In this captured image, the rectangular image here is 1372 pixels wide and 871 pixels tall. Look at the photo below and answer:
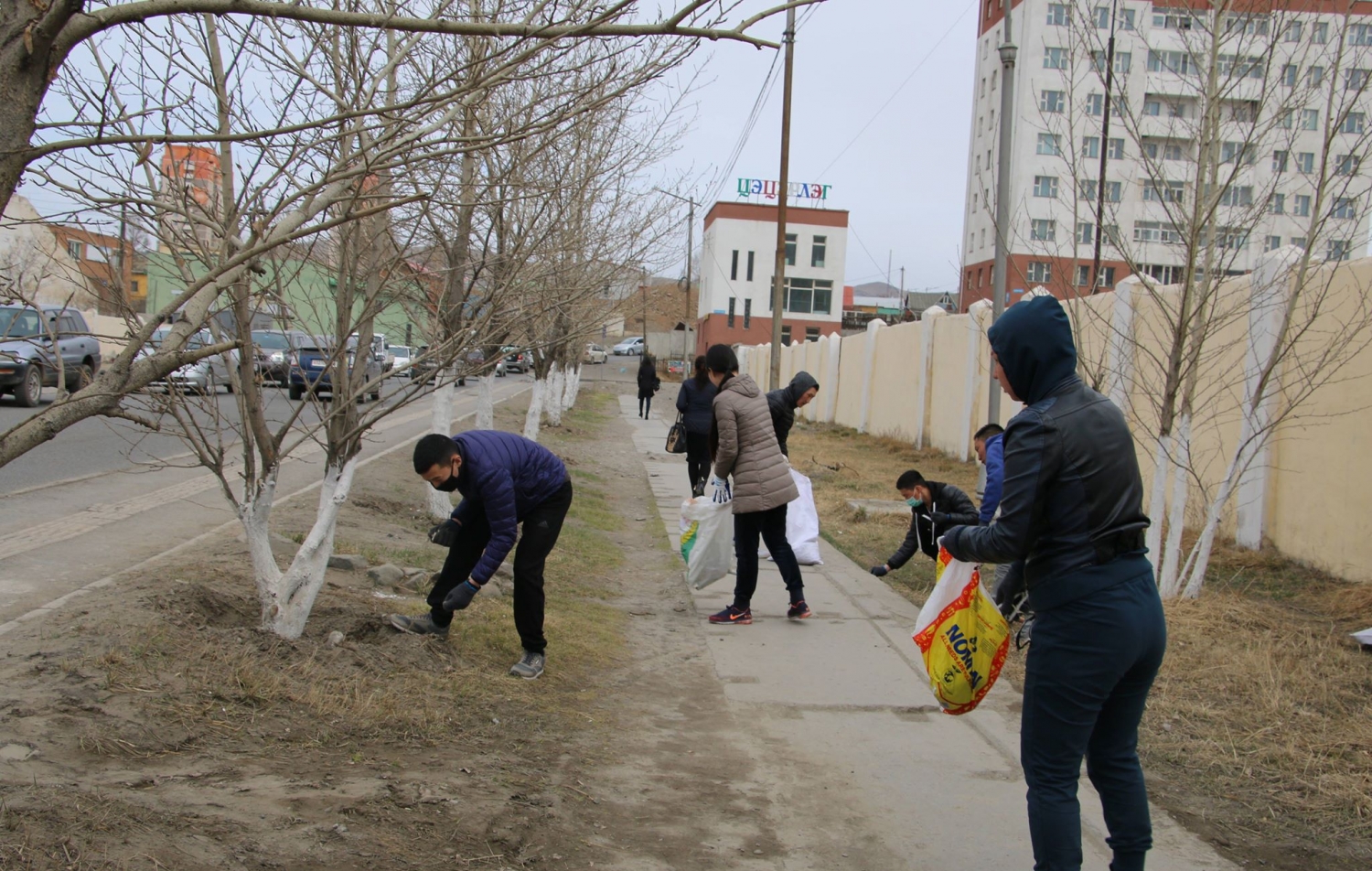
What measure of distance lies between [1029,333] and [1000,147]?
31.0ft

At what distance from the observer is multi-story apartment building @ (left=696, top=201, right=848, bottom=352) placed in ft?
211

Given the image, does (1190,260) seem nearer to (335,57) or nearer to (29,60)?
(335,57)

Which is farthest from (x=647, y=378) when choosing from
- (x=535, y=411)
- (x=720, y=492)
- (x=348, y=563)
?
(x=348, y=563)

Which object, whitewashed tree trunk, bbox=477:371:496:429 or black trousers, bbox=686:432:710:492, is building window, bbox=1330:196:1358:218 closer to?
black trousers, bbox=686:432:710:492

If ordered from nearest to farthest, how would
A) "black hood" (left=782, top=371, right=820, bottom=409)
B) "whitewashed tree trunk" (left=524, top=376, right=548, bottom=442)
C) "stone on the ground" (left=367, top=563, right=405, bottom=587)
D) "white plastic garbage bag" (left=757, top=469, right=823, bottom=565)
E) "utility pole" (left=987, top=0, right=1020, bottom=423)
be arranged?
"stone on the ground" (left=367, top=563, right=405, bottom=587), "black hood" (left=782, top=371, right=820, bottom=409), "white plastic garbage bag" (left=757, top=469, right=823, bottom=565), "utility pole" (left=987, top=0, right=1020, bottom=423), "whitewashed tree trunk" (left=524, top=376, right=548, bottom=442)

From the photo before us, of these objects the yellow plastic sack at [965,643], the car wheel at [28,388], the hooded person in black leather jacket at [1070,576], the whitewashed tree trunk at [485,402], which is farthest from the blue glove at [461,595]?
the car wheel at [28,388]

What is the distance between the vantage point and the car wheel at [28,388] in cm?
1775

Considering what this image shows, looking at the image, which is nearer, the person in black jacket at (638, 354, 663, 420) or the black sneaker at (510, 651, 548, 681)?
the black sneaker at (510, 651, 548, 681)

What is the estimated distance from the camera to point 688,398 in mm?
11516

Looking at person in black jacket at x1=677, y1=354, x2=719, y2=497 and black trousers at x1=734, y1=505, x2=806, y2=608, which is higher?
person in black jacket at x1=677, y1=354, x2=719, y2=497

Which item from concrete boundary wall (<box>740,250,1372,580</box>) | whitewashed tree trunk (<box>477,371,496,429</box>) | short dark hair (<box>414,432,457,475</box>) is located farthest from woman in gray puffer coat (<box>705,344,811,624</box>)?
whitewashed tree trunk (<box>477,371,496,429</box>)

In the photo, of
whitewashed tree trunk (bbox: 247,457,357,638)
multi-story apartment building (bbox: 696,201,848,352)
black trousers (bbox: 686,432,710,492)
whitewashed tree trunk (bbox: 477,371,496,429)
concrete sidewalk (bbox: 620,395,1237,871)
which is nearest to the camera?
concrete sidewalk (bbox: 620,395,1237,871)

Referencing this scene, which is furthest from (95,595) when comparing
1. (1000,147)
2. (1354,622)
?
(1000,147)

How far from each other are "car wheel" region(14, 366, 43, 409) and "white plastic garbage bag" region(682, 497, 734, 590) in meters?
14.2
